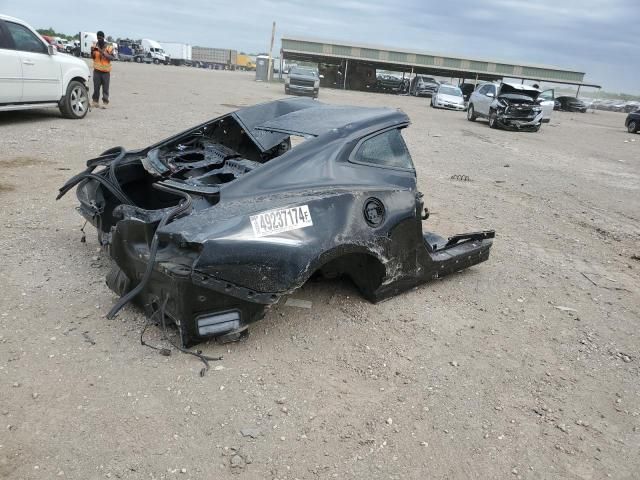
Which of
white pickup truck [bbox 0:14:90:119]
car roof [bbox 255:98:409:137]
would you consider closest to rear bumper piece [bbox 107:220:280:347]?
car roof [bbox 255:98:409:137]

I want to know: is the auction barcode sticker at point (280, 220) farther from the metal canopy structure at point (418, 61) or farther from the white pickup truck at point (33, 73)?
the metal canopy structure at point (418, 61)

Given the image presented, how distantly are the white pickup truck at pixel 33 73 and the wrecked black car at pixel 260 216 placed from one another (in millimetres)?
6393

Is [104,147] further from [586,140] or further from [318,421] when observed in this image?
[586,140]

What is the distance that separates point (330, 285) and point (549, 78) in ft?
161

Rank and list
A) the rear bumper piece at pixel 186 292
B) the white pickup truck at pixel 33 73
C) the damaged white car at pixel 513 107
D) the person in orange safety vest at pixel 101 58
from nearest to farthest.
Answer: the rear bumper piece at pixel 186 292, the white pickup truck at pixel 33 73, the person in orange safety vest at pixel 101 58, the damaged white car at pixel 513 107

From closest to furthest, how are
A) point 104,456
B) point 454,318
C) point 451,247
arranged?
point 104,456
point 454,318
point 451,247

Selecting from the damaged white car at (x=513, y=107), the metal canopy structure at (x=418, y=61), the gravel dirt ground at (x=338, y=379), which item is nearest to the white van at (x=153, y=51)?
the metal canopy structure at (x=418, y=61)

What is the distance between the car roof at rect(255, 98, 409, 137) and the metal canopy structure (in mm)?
41761

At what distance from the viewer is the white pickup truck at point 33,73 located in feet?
29.7

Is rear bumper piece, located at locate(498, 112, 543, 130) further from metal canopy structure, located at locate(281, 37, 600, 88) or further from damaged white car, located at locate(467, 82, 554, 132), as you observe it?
metal canopy structure, located at locate(281, 37, 600, 88)

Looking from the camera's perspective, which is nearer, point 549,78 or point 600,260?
point 600,260

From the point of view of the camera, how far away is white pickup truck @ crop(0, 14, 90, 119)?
905 centimetres

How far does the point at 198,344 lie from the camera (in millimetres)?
3143

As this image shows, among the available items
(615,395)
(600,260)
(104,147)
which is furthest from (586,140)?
(615,395)
